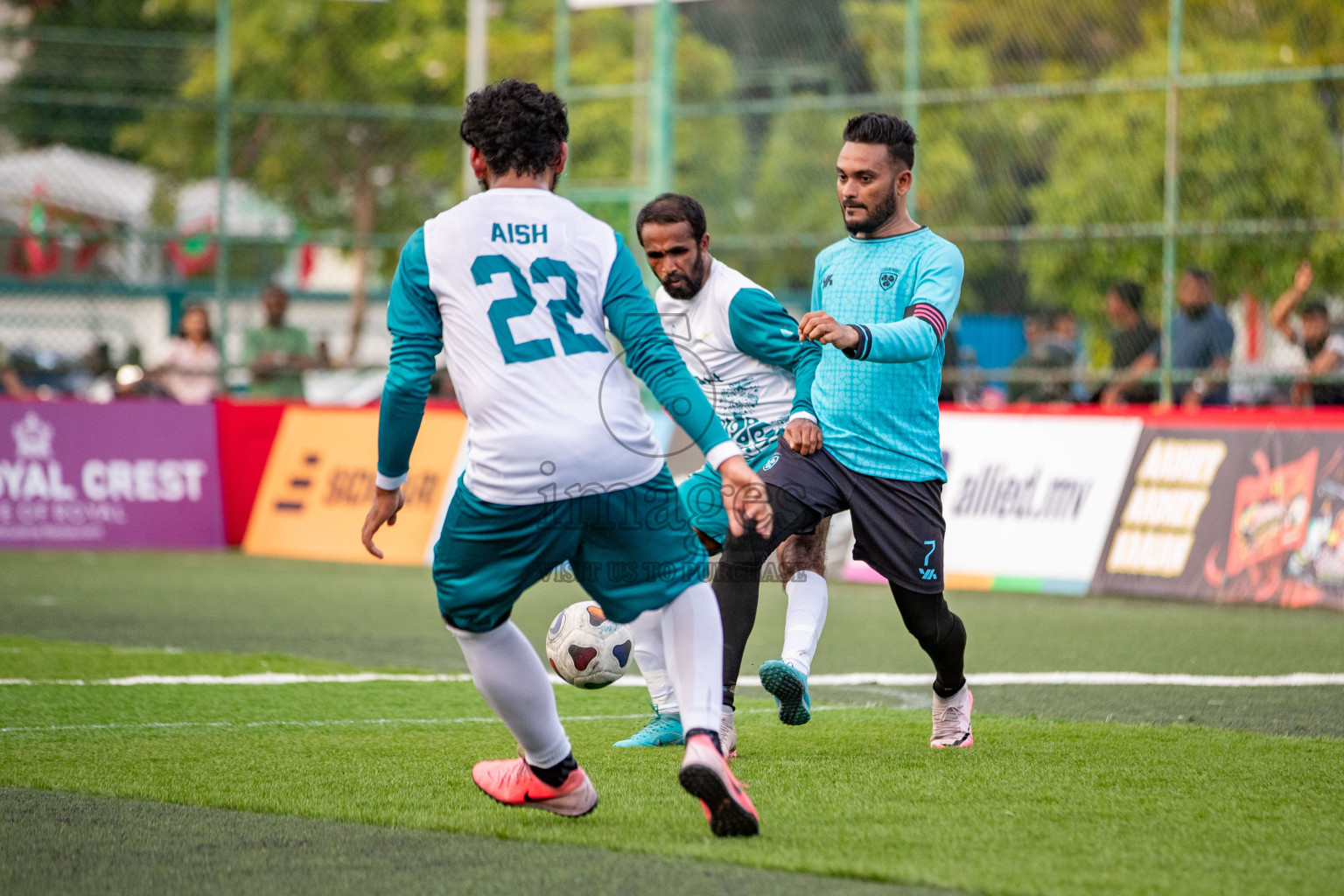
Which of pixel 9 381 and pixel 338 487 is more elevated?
pixel 9 381

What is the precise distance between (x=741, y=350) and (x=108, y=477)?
9805 mm

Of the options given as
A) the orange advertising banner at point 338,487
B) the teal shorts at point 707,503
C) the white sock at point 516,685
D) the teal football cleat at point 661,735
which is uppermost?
the teal shorts at point 707,503

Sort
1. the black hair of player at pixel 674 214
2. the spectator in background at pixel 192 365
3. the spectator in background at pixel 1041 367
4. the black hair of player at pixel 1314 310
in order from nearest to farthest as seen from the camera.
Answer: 1. the black hair of player at pixel 674 214
2. the black hair of player at pixel 1314 310
3. the spectator in background at pixel 1041 367
4. the spectator in background at pixel 192 365

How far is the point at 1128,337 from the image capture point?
1338cm

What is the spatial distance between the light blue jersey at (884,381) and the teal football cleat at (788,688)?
726 millimetres

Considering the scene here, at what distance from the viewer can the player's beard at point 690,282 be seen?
606 centimetres

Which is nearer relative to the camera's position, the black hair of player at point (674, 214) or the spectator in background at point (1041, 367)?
the black hair of player at point (674, 214)

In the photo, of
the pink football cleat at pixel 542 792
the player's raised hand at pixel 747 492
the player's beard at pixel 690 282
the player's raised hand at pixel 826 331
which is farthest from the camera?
the player's beard at pixel 690 282

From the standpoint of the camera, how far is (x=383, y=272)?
20.3 metres

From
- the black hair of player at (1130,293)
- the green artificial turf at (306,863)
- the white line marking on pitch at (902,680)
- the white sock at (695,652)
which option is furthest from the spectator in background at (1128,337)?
the green artificial turf at (306,863)

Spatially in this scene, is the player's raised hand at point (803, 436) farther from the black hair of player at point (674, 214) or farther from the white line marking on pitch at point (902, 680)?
the white line marking on pitch at point (902, 680)

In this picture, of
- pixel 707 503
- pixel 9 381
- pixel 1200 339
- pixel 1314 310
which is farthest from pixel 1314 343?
pixel 9 381

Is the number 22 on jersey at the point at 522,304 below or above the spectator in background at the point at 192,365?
above

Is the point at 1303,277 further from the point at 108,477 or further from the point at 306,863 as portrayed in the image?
the point at 306,863
